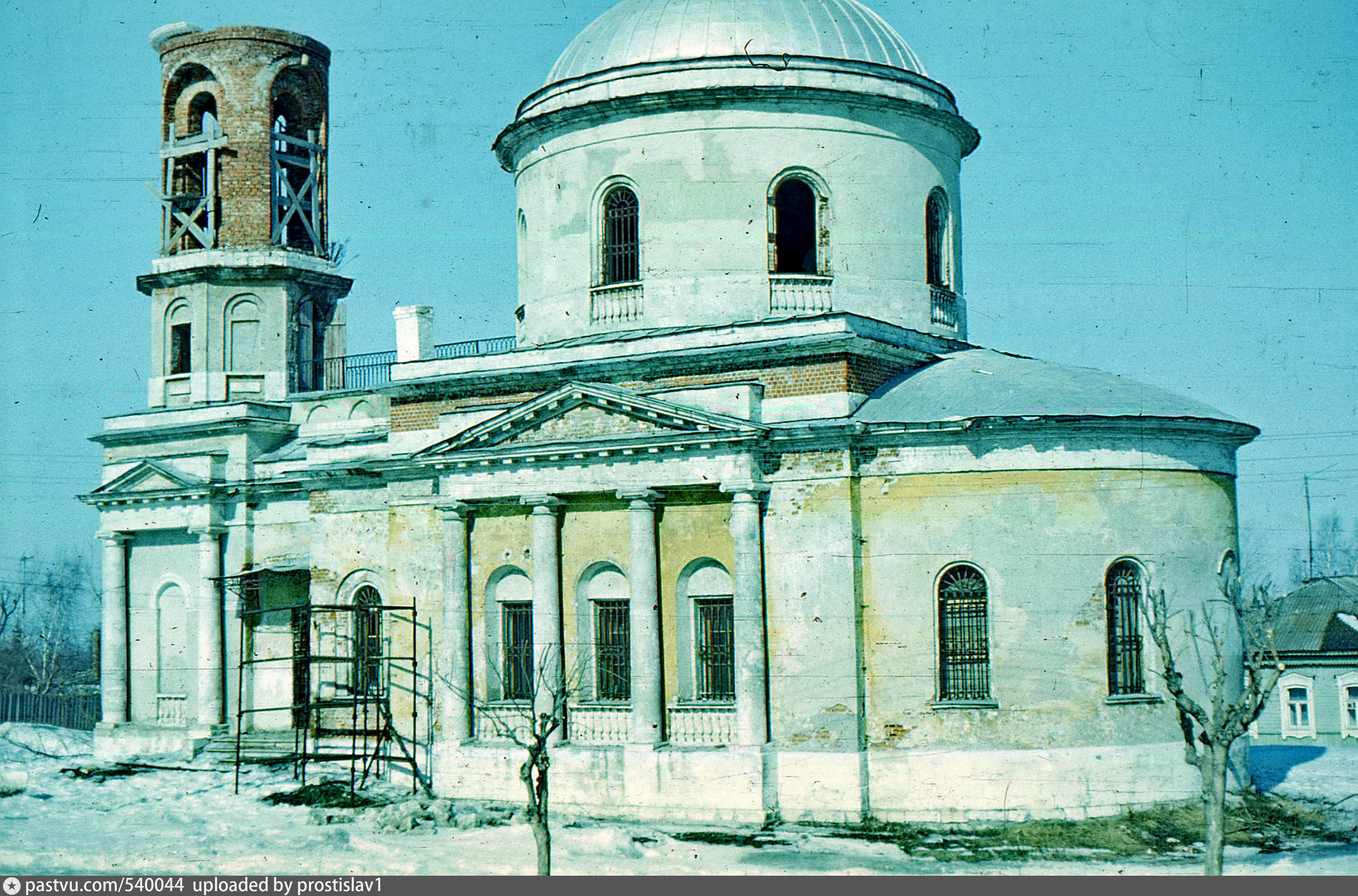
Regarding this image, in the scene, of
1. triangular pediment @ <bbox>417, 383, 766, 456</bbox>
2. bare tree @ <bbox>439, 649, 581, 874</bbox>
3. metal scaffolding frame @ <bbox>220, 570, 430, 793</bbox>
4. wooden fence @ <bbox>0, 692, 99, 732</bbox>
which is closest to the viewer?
bare tree @ <bbox>439, 649, 581, 874</bbox>

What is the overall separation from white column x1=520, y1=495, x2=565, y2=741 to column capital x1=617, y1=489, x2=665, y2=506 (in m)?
1.20

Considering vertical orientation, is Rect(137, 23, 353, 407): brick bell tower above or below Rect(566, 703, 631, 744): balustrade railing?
above

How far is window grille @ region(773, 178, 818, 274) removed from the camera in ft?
80.2

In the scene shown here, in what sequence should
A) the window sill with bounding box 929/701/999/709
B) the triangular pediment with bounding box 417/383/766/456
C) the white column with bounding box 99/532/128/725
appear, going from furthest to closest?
the white column with bounding box 99/532/128/725 < the triangular pediment with bounding box 417/383/766/456 < the window sill with bounding box 929/701/999/709

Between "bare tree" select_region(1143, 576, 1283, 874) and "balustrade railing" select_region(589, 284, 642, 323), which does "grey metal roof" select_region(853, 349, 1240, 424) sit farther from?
"balustrade railing" select_region(589, 284, 642, 323)

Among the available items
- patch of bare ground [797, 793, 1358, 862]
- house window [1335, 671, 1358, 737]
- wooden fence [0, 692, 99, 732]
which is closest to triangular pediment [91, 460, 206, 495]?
wooden fence [0, 692, 99, 732]

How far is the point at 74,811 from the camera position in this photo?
24.2m

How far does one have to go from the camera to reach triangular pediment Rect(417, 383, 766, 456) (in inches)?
855

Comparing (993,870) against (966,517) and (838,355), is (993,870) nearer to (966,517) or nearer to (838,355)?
(966,517)

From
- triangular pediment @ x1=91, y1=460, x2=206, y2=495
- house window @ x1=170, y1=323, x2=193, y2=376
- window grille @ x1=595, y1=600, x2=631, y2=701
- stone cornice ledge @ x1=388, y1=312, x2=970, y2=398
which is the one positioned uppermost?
house window @ x1=170, y1=323, x2=193, y2=376

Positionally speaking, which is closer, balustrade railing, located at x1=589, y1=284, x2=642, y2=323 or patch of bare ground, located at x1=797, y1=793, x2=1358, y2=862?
patch of bare ground, located at x1=797, y1=793, x2=1358, y2=862

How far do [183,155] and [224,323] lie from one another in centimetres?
342

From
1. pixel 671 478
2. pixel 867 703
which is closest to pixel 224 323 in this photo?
pixel 671 478

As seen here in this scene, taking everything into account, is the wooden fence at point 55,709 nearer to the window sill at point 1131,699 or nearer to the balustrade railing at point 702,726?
the balustrade railing at point 702,726
